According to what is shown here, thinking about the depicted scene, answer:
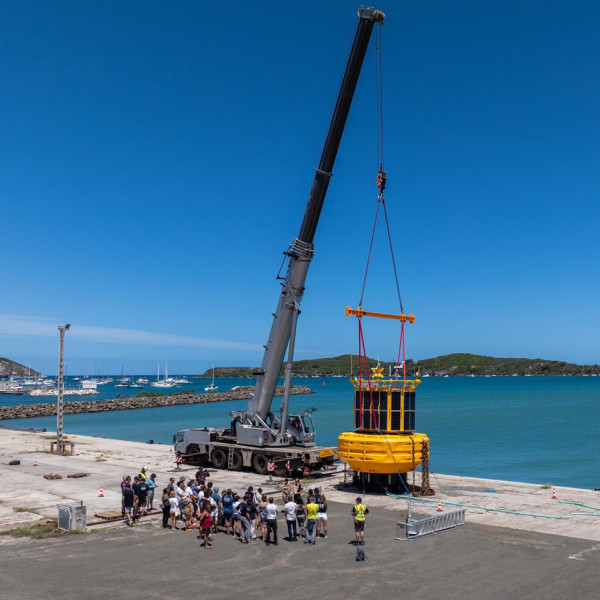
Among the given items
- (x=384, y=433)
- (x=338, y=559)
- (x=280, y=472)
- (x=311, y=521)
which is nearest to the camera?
(x=338, y=559)

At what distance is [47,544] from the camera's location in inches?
706

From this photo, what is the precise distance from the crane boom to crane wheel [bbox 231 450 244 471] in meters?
1.75

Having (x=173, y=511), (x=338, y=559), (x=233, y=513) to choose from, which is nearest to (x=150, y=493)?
(x=173, y=511)

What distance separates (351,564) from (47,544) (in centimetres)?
890

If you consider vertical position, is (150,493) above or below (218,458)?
above

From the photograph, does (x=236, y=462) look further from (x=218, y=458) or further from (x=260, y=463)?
(x=260, y=463)

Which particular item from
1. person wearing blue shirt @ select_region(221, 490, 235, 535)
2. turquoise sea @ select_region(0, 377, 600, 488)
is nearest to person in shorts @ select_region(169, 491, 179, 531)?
person wearing blue shirt @ select_region(221, 490, 235, 535)

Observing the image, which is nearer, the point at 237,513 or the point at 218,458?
the point at 237,513

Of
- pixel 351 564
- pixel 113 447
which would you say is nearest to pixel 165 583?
pixel 351 564

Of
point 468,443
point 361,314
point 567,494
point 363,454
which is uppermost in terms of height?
point 361,314

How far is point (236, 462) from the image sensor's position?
30.7m

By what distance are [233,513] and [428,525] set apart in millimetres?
5883

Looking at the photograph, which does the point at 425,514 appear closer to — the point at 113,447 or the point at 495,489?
the point at 495,489

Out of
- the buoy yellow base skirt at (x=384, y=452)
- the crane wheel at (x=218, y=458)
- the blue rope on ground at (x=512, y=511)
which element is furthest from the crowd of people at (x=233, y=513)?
the crane wheel at (x=218, y=458)
